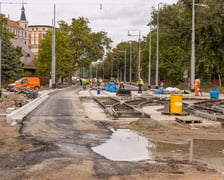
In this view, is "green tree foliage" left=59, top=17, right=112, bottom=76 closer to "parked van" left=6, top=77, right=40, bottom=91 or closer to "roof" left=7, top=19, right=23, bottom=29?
"parked van" left=6, top=77, right=40, bottom=91

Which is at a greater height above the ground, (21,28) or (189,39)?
(21,28)

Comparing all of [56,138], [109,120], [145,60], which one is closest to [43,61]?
[145,60]

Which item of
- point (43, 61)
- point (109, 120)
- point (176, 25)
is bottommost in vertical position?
point (109, 120)

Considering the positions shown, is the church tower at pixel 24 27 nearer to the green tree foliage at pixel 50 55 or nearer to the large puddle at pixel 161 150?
the green tree foliage at pixel 50 55

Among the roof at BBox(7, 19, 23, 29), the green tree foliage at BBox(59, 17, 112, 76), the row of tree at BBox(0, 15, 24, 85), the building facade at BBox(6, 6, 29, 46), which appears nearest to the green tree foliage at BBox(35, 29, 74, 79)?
the row of tree at BBox(0, 15, 24, 85)

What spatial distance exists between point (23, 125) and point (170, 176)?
29.5ft

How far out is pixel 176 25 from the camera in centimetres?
6041

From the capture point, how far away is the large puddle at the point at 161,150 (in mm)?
8898

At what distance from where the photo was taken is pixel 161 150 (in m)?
9.95

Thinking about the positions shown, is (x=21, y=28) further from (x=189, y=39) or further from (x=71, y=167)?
(x=71, y=167)

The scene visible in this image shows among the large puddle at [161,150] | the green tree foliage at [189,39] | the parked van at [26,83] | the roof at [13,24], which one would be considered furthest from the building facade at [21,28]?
the large puddle at [161,150]

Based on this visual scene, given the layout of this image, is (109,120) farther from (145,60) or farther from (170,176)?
(145,60)

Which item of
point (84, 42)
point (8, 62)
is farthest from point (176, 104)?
point (84, 42)

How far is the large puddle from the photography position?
8.90 metres
